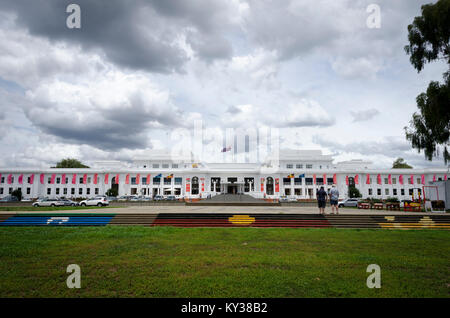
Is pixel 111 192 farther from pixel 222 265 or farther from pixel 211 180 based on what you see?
pixel 222 265

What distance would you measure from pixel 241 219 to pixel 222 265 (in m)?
7.66

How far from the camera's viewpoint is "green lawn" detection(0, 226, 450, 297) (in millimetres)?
4520

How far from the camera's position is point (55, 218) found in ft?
44.8

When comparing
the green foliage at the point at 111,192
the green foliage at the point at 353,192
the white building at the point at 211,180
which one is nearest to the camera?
the green foliage at the point at 353,192

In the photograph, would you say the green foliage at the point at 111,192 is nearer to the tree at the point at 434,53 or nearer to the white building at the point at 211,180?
the white building at the point at 211,180

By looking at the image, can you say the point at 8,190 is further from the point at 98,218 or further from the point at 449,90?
the point at 449,90

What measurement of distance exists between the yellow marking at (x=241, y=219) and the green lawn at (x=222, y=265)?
377 centimetres

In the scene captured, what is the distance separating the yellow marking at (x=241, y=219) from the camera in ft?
43.9

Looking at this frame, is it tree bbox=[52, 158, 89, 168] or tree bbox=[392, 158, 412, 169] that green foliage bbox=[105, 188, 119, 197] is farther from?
tree bbox=[392, 158, 412, 169]

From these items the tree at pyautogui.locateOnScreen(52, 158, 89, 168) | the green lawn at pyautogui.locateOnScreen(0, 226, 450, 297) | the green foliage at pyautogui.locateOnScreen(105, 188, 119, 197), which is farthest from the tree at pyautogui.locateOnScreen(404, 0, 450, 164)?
the tree at pyautogui.locateOnScreen(52, 158, 89, 168)

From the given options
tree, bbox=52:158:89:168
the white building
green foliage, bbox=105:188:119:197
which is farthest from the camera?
tree, bbox=52:158:89:168

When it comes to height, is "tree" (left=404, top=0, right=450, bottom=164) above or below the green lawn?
above

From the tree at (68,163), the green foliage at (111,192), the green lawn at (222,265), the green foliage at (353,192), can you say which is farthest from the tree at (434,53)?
the tree at (68,163)

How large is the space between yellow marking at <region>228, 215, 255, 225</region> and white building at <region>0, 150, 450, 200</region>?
46.7 metres
